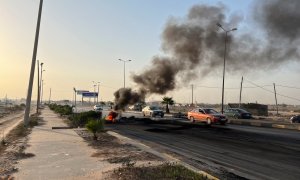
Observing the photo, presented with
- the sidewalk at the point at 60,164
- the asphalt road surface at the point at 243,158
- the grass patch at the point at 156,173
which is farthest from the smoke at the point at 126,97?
the grass patch at the point at 156,173

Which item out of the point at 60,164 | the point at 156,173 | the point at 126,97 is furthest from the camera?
the point at 126,97

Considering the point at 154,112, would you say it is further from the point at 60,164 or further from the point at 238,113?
the point at 60,164

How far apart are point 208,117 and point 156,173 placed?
26.8m

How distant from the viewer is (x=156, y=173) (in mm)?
10016

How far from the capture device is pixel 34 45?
30.6 meters

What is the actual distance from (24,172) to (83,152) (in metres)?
4.19

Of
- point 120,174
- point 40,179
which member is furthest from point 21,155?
point 120,174

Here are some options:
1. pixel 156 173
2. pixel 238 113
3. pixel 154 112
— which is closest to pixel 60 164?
pixel 156 173

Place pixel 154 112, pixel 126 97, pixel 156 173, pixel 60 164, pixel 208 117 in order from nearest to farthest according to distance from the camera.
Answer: pixel 156 173 → pixel 60 164 → pixel 208 117 → pixel 126 97 → pixel 154 112

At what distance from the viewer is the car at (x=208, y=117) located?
3553cm

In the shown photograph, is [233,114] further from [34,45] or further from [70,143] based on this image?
[70,143]

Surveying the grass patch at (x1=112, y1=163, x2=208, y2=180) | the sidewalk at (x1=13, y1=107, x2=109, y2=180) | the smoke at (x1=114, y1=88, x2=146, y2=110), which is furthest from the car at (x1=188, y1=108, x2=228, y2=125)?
the grass patch at (x1=112, y1=163, x2=208, y2=180)

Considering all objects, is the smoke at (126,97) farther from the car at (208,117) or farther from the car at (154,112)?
the car at (208,117)

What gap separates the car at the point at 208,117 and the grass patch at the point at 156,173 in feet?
82.1
